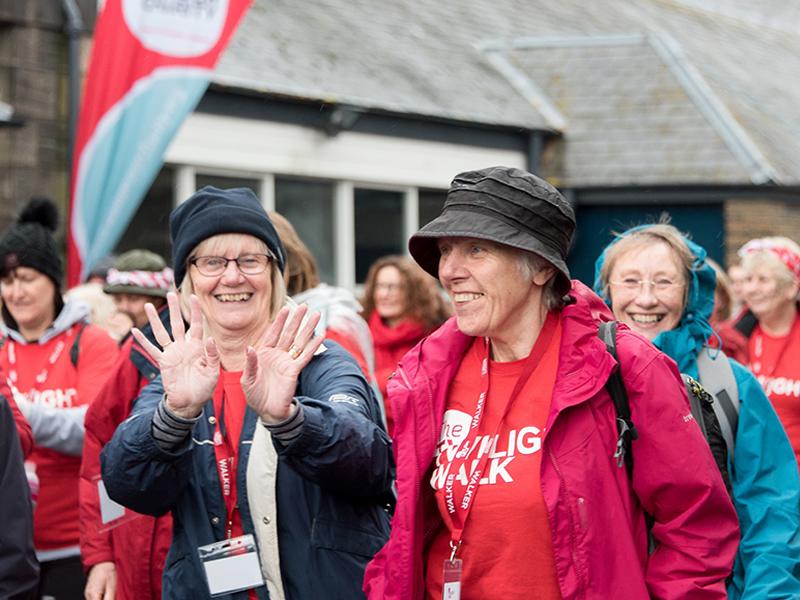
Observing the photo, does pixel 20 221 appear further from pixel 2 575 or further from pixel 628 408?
pixel 628 408

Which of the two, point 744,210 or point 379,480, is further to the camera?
point 744,210

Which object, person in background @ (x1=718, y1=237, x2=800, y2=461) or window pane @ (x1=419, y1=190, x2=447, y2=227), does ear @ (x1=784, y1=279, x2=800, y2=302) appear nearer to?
person in background @ (x1=718, y1=237, x2=800, y2=461)

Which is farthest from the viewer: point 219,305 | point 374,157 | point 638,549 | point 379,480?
point 374,157

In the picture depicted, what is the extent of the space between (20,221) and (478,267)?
3.51m

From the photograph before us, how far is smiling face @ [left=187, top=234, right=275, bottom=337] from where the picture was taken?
11.8 feet

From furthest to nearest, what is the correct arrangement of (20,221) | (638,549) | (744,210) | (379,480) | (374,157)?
(744,210) → (374,157) → (20,221) → (379,480) → (638,549)

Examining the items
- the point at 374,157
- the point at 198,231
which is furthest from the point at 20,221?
the point at 374,157

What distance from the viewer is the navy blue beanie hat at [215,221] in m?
3.64

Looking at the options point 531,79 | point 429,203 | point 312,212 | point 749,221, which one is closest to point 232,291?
point 312,212

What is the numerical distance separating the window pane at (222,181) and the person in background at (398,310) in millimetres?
3521

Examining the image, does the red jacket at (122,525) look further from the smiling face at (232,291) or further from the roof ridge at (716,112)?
the roof ridge at (716,112)

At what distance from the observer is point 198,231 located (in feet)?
11.9

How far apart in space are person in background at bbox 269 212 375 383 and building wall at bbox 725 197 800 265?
404 inches

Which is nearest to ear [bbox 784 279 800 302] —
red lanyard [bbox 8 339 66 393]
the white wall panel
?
red lanyard [bbox 8 339 66 393]
